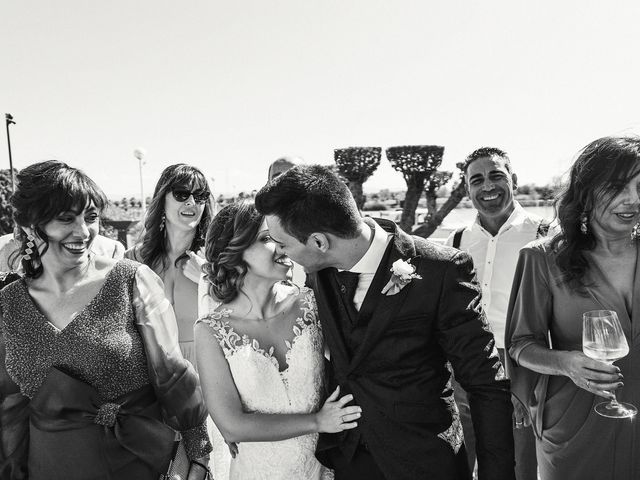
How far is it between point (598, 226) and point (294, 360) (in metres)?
1.67

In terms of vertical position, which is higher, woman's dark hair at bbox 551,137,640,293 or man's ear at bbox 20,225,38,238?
woman's dark hair at bbox 551,137,640,293

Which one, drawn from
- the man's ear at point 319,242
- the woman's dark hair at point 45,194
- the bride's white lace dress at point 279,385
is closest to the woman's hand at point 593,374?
the bride's white lace dress at point 279,385

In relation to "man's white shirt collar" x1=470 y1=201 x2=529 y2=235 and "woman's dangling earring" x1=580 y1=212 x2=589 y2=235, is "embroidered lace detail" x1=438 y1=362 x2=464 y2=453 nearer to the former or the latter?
"woman's dangling earring" x1=580 y1=212 x2=589 y2=235

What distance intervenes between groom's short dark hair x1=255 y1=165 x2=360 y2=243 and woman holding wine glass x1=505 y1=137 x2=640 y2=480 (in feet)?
3.97

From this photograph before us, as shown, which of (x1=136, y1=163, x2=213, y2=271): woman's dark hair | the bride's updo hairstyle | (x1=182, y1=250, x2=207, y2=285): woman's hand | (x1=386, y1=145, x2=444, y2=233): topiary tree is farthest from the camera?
(x1=386, y1=145, x2=444, y2=233): topiary tree

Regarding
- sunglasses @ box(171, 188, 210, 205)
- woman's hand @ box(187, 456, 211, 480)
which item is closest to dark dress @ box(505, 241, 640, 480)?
woman's hand @ box(187, 456, 211, 480)

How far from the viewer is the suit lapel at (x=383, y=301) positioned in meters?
2.07

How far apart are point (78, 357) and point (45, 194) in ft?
2.43

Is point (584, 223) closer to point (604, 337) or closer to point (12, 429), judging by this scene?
point (604, 337)

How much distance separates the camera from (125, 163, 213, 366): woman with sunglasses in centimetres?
429

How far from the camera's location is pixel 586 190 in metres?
2.61

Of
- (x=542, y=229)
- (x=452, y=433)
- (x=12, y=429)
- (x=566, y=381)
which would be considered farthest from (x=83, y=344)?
(x=542, y=229)

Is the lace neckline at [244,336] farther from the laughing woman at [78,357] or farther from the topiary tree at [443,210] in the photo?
the topiary tree at [443,210]

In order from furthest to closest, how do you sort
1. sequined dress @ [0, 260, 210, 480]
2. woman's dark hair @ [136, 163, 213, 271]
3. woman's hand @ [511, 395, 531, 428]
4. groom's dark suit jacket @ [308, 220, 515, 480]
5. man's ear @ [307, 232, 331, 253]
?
1. woman's dark hair @ [136, 163, 213, 271]
2. woman's hand @ [511, 395, 531, 428]
3. sequined dress @ [0, 260, 210, 480]
4. man's ear @ [307, 232, 331, 253]
5. groom's dark suit jacket @ [308, 220, 515, 480]
